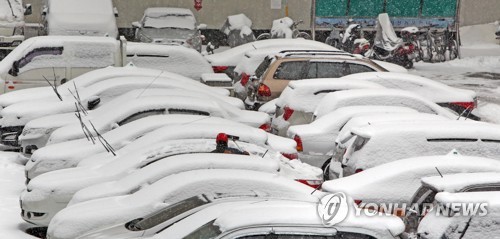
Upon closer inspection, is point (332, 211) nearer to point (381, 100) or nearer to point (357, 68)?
point (381, 100)

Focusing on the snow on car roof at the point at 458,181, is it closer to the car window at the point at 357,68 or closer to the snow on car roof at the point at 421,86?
the snow on car roof at the point at 421,86

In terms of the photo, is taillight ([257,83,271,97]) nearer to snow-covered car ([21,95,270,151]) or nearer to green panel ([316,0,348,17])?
snow-covered car ([21,95,270,151])

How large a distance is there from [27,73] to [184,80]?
10.4 feet

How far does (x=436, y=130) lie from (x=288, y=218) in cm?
452

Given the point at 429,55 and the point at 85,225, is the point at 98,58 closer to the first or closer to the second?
the point at 85,225

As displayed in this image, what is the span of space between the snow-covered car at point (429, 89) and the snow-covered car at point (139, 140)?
15.0ft

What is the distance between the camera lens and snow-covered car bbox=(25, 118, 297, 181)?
1002 cm

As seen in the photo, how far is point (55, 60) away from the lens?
630 inches

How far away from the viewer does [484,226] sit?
6.45 meters

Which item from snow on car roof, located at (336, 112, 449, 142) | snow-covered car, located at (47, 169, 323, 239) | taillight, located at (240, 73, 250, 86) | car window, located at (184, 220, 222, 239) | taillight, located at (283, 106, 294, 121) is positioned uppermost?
car window, located at (184, 220, 222, 239)

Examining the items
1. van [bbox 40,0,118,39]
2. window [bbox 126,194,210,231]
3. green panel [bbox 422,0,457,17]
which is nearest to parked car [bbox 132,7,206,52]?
van [bbox 40,0,118,39]

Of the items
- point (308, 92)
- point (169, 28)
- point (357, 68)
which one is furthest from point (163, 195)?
point (169, 28)

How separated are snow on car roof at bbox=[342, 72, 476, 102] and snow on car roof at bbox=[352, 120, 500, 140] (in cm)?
441

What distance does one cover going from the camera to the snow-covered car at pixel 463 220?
6.41m
